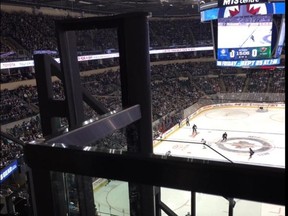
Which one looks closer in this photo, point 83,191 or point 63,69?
point 83,191

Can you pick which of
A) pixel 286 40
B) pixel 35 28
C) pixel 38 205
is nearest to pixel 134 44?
pixel 38 205

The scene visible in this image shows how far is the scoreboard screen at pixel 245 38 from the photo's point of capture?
37.4 ft

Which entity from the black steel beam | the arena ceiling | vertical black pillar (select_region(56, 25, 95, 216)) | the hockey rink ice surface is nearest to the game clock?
the hockey rink ice surface

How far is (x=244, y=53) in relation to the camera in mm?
11578

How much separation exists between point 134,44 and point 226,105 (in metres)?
23.3

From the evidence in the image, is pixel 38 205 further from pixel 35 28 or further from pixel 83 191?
pixel 35 28

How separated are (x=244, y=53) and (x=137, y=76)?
414 inches

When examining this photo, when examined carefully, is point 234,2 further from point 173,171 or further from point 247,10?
point 173,171

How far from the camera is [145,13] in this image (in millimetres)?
1727

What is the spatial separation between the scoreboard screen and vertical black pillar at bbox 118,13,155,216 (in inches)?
410

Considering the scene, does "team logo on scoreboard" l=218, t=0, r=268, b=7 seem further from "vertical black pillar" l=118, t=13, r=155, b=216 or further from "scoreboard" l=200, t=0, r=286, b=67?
"vertical black pillar" l=118, t=13, r=155, b=216

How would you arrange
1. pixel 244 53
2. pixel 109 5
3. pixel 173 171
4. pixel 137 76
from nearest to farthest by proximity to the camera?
1. pixel 173 171
2. pixel 137 76
3. pixel 244 53
4. pixel 109 5

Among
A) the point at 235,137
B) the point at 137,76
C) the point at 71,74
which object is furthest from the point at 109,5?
the point at 137,76

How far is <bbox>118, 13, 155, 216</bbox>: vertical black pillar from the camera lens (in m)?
1.75
